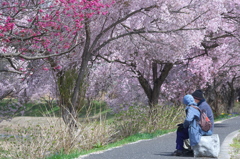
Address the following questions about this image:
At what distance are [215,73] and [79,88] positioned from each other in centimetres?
1423

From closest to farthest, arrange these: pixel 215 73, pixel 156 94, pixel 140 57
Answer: pixel 140 57
pixel 156 94
pixel 215 73

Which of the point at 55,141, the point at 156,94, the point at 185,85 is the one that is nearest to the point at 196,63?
the point at 185,85

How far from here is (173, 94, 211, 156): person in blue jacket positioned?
9688mm

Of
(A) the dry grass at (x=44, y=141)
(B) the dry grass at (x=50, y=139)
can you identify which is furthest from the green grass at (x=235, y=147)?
(A) the dry grass at (x=44, y=141)

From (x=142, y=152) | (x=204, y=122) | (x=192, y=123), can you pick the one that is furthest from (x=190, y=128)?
(x=142, y=152)

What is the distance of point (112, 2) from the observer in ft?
46.1

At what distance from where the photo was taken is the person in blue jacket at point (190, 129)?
969 cm

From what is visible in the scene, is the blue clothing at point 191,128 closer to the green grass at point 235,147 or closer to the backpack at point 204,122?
the backpack at point 204,122

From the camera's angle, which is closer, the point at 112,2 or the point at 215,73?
the point at 112,2

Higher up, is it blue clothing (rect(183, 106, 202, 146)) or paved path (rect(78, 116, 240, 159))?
blue clothing (rect(183, 106, 202, 146))

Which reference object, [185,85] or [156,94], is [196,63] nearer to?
[185,85]

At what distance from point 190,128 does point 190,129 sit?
0.08 feet

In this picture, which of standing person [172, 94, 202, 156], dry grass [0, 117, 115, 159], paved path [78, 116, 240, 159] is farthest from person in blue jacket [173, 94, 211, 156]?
dry grass [0, 117, 115, 159]

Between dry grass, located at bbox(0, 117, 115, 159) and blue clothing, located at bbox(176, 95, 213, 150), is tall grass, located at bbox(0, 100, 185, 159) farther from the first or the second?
blue clothing, located at bbox(176, 95, 213, 150)
